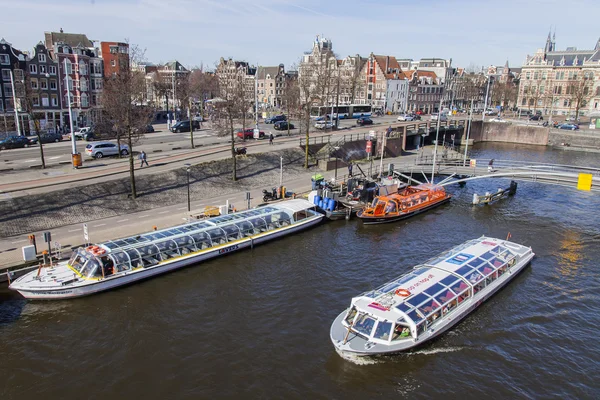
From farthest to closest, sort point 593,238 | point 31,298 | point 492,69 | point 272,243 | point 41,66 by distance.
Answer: point 492,69 → point 41,66 → point 593,238 → point 272,243 → point 31,298

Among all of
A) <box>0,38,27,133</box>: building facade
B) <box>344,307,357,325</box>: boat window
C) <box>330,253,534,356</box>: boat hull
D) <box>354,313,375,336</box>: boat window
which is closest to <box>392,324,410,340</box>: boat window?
<box>330,253,534,356</box>: boat hull

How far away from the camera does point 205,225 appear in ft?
115

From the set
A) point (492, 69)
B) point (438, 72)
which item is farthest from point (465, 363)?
point (492, 69)

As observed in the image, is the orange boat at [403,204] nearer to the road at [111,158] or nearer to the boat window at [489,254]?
the boat window at [489,254]

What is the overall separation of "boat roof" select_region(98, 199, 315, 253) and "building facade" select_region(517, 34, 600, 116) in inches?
4451

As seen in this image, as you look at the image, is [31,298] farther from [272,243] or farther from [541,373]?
[541,373]

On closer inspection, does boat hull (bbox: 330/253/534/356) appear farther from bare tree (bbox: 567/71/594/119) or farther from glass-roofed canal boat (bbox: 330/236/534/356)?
bare tree (bbox: 567/71/594/119)

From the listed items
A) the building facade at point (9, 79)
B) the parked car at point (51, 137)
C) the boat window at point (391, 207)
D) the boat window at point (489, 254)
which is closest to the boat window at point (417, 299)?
the boat window at point (489, 254)

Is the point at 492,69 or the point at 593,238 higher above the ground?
the point at 492,69

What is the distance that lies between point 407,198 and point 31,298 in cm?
3426

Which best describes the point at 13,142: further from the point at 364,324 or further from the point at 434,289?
the point at 434,289

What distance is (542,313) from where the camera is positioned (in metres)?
28.1

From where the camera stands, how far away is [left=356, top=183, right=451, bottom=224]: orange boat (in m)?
43.8

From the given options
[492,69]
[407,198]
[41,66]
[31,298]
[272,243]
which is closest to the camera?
[31,298]
